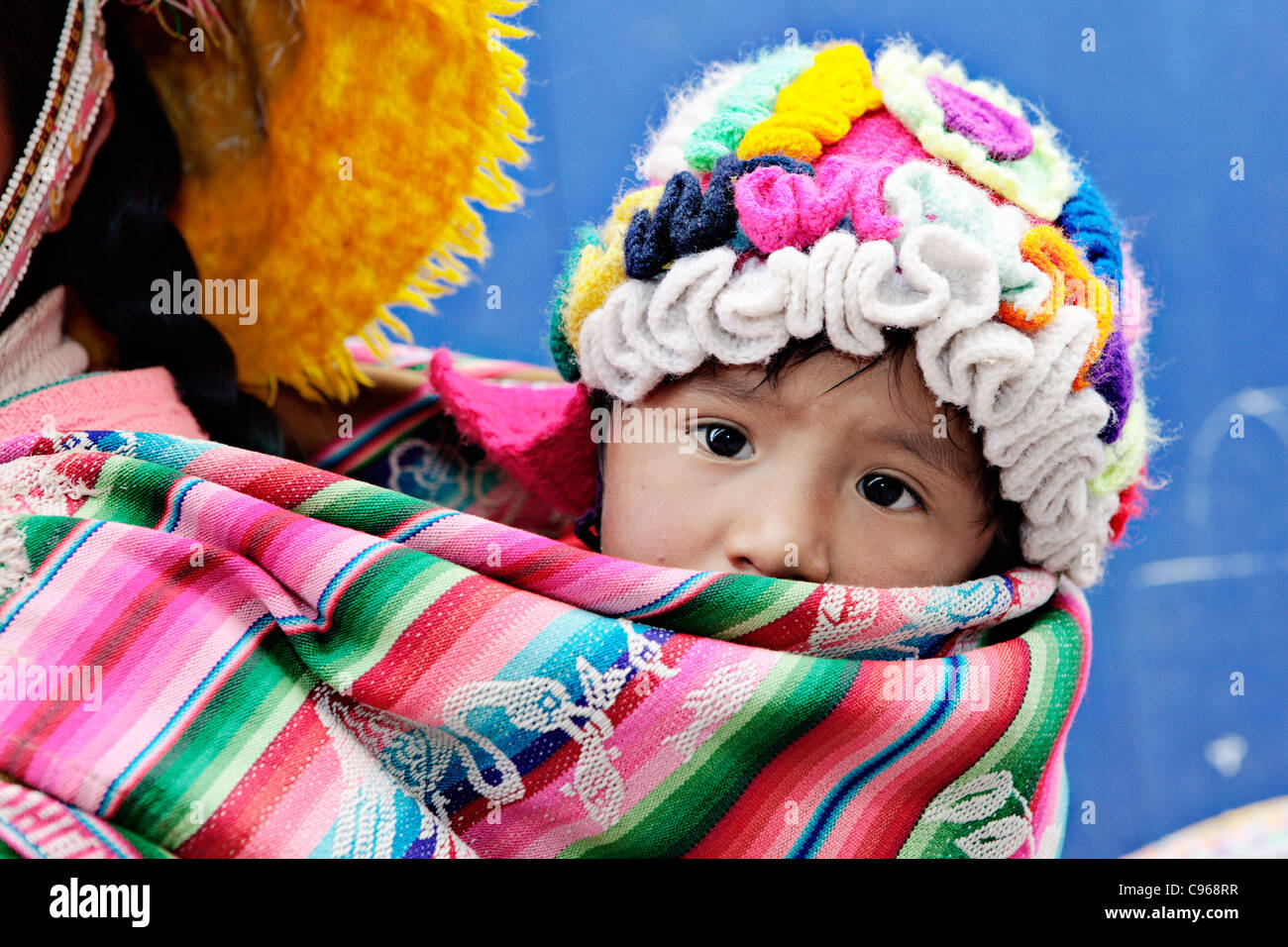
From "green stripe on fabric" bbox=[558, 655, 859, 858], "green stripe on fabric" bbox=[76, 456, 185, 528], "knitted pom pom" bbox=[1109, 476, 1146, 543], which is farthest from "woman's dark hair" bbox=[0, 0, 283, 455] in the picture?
"knitted pom pom" bbox=[1109, 476, 1146, 543]

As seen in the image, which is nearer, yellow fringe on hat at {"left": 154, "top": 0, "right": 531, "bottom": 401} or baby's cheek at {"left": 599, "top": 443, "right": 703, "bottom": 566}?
baby's cheek at {"left": 599, "top": 443, "right": 703, "bottom": 566}

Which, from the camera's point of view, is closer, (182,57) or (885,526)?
(885,526)

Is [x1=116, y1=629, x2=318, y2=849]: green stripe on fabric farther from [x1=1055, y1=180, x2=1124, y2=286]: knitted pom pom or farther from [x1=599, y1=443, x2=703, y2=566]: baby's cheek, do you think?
[x1=1055, y1=180, x2=1124, y2=286]: knitted pom pom

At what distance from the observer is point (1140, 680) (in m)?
1.71

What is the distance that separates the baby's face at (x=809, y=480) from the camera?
100 cm

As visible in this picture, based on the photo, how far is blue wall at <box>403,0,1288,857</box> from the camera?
1.52m

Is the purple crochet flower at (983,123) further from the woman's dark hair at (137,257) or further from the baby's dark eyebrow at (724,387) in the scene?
the woman's dark hair at (137,257)

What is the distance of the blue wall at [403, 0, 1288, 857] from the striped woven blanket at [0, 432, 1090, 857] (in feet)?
2.63

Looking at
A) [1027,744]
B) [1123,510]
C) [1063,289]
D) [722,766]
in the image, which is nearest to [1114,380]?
Result: [1063,289]

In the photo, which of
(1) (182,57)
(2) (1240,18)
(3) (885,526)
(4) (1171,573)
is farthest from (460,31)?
(4) (1171,573)

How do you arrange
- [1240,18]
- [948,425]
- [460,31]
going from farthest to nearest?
[1240,18] → [460,31] → [948,425]

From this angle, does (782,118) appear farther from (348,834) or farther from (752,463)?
(348,834)

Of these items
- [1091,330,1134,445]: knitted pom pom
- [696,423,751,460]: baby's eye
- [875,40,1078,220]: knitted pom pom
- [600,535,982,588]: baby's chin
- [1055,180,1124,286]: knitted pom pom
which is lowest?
[600,535,982,588]: baby's chin

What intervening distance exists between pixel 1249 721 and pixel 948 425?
0.95 m
